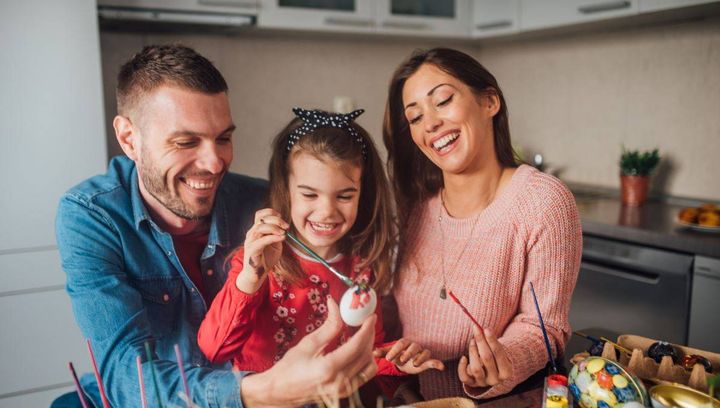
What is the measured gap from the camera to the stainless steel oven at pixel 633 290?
1.67m

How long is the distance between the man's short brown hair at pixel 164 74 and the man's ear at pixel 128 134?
0.01 metres

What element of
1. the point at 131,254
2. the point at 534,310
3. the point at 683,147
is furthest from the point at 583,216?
the point at 131,254

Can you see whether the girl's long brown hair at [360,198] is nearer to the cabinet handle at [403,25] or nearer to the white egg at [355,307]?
the white egg at [355,307]

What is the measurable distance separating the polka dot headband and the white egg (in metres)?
0.23

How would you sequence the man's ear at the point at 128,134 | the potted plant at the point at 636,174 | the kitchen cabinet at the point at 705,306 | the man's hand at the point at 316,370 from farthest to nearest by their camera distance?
the potted plant at the point at 636,174
the kitchen cabinet at the point at 705,306
the man's ear at the point at 128,134
the man's hand at the point at 316,370

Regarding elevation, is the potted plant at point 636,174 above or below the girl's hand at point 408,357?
above

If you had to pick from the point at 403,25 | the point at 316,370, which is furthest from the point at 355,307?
the point at 403,25

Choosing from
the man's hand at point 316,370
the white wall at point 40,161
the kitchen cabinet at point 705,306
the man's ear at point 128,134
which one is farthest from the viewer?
the white wall at point 40,161

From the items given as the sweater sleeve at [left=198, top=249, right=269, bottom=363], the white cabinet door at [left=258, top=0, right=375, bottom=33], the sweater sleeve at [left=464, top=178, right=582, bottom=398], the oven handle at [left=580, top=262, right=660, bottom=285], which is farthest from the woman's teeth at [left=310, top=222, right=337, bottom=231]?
the white cabinet door at [left=258, top=0, right=375, bottom=33]

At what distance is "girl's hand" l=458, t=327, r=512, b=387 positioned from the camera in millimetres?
753

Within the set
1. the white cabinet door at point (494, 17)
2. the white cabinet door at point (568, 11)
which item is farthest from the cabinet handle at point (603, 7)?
the white cabinet door at point (494, 17)

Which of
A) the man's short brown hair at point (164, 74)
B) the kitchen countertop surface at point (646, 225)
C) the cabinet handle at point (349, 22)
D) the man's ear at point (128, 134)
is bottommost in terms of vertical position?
the kitchen countertop surface at point (646, 225)

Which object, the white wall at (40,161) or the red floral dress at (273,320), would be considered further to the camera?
the white wall at (40,161)

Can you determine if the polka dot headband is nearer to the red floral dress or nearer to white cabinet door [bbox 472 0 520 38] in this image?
the red floral dress
